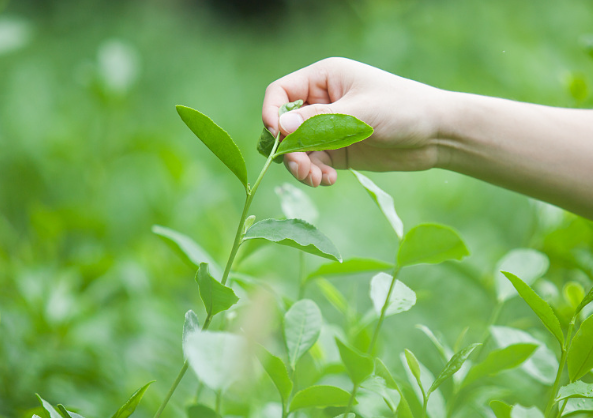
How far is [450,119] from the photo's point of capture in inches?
22.3

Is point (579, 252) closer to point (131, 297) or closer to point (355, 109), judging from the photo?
point (355, 109)

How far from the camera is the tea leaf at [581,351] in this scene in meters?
0.32

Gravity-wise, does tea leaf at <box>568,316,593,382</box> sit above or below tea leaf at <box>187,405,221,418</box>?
above

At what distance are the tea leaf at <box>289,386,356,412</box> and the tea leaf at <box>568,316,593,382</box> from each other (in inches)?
6.0

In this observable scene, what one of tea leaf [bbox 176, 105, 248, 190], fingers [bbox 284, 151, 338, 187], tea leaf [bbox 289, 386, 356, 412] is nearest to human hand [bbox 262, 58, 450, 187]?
fingers [bbox 284, 151, 338, 187]

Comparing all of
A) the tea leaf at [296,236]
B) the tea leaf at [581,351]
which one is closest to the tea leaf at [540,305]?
the tea leaf at [581,351]

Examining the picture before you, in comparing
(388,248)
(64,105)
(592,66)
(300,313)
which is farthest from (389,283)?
(64,105)

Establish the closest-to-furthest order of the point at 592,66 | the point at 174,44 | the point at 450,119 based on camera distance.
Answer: the point at 450,119, the point at 592,66, the point at 174,44

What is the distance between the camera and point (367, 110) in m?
0.46

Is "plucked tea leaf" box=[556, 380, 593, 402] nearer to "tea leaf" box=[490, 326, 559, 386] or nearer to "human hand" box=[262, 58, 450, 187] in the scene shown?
"tea leaf" box=[490, 326, 559, 386]

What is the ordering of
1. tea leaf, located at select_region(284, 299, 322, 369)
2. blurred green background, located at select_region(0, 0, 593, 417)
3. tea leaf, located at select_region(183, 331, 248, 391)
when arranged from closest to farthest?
tea leaf, located at select_region(183, 331, 248, 391) < tea leaf, located at select_region(284, 299, 322, 369) < blurred green background, located at select_region(0, 0, 593, 417)

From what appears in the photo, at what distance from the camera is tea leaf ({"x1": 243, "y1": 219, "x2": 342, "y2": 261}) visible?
314mm

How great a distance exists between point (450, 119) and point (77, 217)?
574 mm

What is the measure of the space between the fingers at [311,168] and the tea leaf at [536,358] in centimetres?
21
